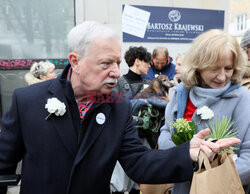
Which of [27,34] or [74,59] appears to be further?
[27,34]

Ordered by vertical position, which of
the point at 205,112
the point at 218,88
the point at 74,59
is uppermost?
the point at 74,59

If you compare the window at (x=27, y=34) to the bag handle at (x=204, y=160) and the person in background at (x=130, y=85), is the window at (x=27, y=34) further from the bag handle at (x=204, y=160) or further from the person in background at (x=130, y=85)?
the bag handle at (x=204, y=160)

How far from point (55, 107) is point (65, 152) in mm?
262

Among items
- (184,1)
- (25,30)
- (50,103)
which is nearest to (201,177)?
(50,103)

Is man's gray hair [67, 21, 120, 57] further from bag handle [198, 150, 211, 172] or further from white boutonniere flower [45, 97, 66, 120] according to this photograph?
bag handle [198, 150, 211, 172]

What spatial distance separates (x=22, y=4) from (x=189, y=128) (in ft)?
17.1

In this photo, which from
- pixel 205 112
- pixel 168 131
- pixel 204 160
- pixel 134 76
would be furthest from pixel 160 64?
pixel 204 160

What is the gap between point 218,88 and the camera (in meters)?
1.65

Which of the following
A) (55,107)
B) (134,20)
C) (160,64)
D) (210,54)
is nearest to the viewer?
(55,107)

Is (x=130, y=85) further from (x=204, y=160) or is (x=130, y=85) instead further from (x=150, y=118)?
(x=204, y=160)

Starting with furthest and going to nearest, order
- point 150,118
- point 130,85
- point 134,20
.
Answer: point 134,20, point 130,85, point 150,118

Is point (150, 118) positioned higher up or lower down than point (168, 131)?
lower down

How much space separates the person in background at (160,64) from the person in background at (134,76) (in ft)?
1.81

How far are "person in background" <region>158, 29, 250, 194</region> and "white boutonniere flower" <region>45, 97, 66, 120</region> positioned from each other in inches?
30.7
